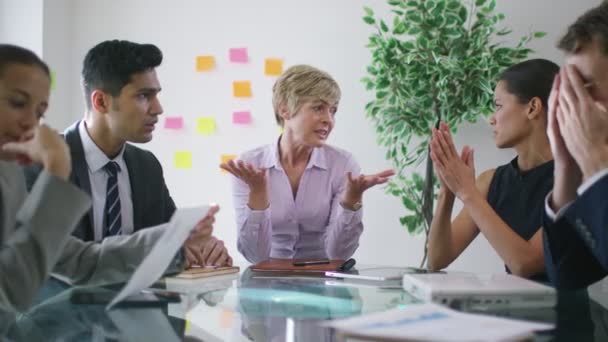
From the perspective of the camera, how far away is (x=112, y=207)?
176 cm

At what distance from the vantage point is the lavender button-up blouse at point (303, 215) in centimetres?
209

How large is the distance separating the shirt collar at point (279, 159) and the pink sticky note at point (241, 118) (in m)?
1.00

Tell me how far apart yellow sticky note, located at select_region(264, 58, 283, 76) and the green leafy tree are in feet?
1.94

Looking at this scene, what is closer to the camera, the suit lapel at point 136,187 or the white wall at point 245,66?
the suit lapel at point 136,187

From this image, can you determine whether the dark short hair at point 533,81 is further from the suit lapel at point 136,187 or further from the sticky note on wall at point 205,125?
the sticky note on wall at point 205,125

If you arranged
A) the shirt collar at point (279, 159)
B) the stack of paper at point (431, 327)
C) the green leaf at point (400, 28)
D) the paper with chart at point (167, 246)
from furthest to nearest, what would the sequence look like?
the green leaf at point (400, 28), the shirt collar at point (279, 159), the paper with chart at point (167, 246), the stack of paper at point (431, 327)

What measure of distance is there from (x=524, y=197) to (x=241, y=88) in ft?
6.43

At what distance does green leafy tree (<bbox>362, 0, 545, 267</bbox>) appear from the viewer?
270 cm

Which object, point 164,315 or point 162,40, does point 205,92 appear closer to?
point 162,40

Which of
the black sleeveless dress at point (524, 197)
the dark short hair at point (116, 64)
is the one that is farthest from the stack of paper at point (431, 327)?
the dark short hair at point (116, 64)

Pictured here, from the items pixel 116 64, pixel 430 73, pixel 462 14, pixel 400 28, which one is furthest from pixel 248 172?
pixel 462 14

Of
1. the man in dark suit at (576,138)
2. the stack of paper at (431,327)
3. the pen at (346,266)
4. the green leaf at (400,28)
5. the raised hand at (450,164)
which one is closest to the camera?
the stack of paper at (431,327)

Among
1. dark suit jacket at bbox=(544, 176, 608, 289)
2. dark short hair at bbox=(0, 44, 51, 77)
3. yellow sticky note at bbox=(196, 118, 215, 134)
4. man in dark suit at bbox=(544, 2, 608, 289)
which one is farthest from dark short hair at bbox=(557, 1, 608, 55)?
yellow sticky note at bbox=(196, 118, 215, 134)

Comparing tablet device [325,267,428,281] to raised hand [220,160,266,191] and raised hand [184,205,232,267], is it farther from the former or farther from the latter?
raised hand [220,160,266,191]
